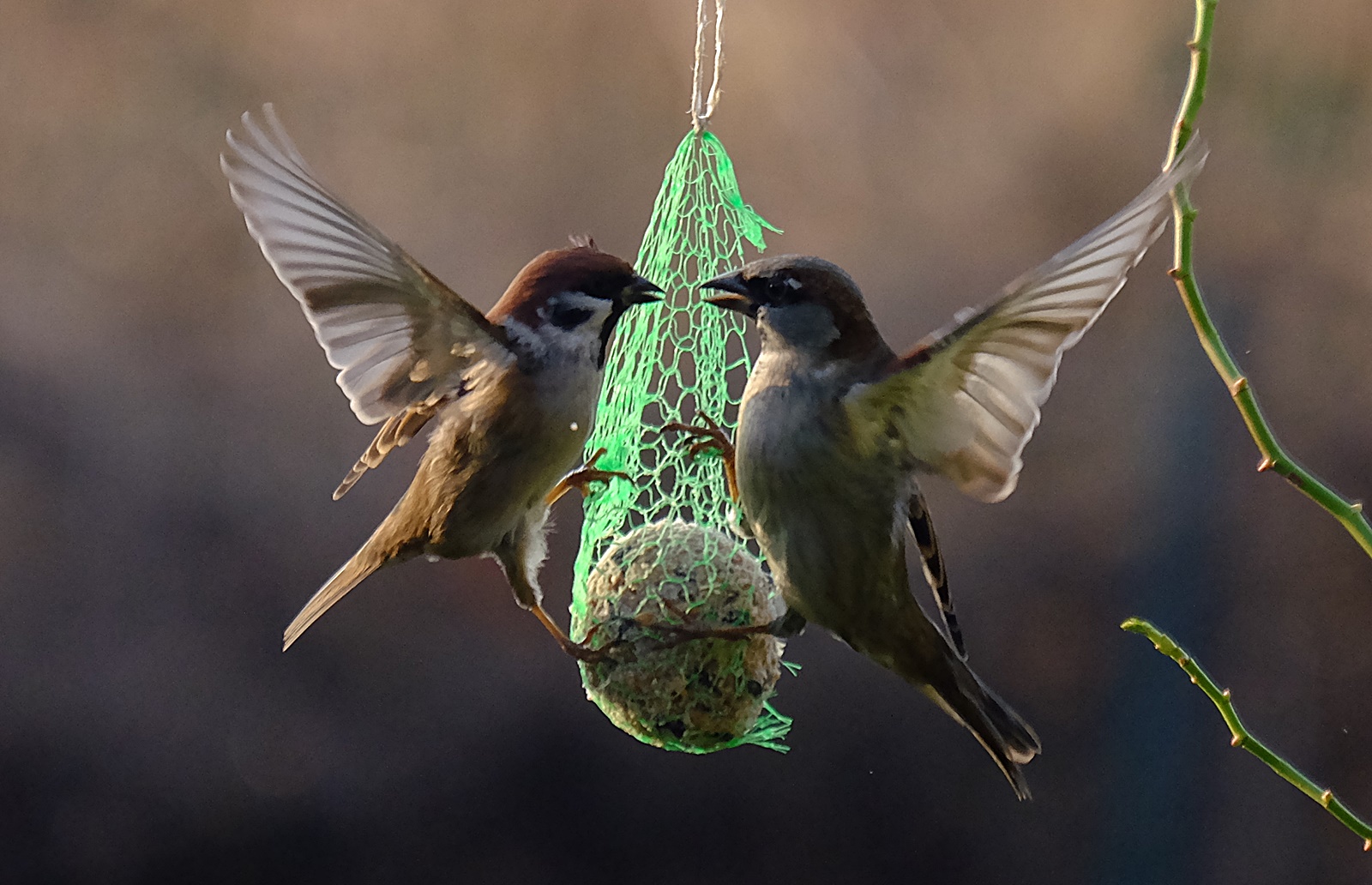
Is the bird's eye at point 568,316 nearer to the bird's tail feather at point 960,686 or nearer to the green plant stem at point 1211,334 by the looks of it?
the bird's tail feather at point 960,686

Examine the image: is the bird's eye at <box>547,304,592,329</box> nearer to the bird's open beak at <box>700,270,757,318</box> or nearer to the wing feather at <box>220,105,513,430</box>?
the wing feather at <box>220,105,513,430</box>

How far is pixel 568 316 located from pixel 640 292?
0.11 meters

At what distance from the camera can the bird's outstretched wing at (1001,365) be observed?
1.27 meters

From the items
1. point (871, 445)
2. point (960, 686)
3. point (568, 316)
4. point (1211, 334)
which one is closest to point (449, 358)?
point (568, 316)

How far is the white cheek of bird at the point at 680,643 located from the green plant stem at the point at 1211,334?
A: 30.3 inches

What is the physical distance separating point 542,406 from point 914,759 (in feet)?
8.67

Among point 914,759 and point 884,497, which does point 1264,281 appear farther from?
point 884,497

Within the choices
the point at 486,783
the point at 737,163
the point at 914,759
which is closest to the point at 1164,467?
the point at 914,759

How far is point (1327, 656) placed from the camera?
383 centimetres

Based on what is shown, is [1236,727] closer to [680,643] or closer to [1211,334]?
[1211,334]

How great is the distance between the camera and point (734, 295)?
1.66 metres

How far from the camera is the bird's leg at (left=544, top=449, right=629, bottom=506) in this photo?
192 cm

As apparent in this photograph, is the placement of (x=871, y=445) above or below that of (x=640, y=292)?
below

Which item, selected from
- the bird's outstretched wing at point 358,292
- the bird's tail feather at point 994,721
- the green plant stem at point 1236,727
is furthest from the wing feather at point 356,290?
the green plant stem at point 1236,727
